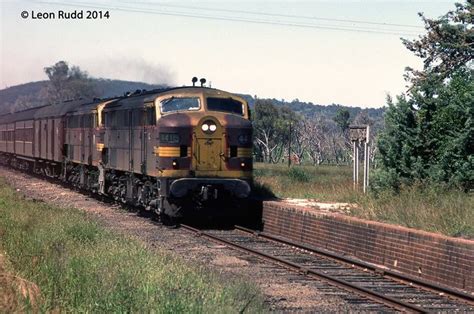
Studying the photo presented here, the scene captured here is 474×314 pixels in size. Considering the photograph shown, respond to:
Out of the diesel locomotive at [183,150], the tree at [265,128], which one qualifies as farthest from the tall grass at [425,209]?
the tree at [265,128]

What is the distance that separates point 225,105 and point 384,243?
23.5 ft

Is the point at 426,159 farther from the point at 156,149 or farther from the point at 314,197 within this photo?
the point at 156,149

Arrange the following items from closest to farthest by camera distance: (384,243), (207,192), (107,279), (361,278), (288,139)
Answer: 1. (107,279)
2. (361,278)
3. (384,243)
4. (207,192)
5. (288,139)

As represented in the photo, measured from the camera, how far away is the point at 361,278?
1294 centimetres

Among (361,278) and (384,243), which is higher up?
(384,243)

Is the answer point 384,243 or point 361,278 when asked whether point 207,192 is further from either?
point 361,278

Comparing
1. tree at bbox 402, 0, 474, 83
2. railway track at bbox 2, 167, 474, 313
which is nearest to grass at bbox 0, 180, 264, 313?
railway track at bbox 2, 167, 474, 313

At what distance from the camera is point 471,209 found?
1470 centimetres

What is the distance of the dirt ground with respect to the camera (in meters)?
10.7

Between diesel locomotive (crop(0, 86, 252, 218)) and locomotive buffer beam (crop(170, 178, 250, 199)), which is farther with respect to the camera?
diesel locomotive (crop(0, 86, 252, 218))

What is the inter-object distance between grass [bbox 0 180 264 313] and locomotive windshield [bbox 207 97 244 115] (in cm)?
599


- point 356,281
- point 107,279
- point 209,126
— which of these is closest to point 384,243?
point 356,281

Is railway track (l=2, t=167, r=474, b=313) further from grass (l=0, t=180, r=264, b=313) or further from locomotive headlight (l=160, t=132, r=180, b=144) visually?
locomotive headlight (l=160, t=132, r=180, b=144)

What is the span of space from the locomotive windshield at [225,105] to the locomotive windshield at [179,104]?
34cm
